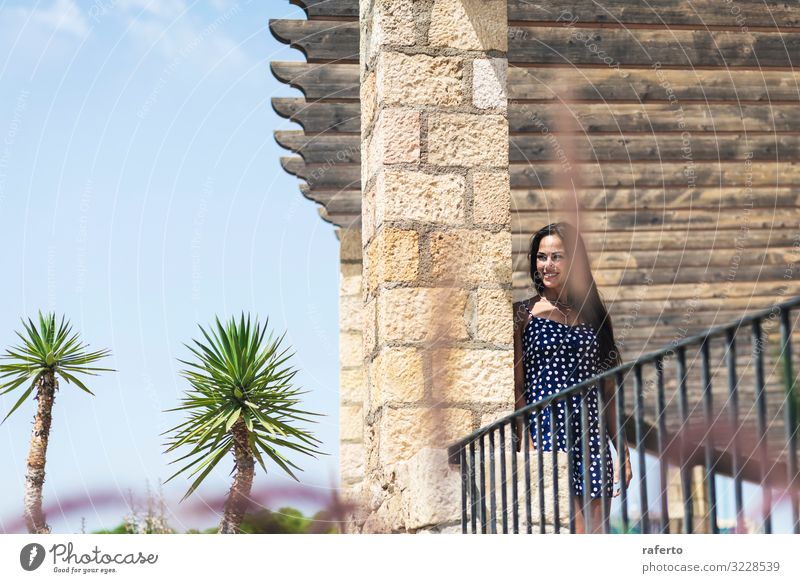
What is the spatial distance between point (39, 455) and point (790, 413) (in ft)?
12.2

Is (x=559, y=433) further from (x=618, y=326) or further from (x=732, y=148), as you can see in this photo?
(x=618, y=326)

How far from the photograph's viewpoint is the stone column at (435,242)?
4113 millimetres

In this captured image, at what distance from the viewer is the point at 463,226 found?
4.23 metres

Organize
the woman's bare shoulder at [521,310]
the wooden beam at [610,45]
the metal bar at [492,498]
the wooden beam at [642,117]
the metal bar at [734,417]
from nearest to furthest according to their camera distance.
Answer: the metal bar at [734,417], the metal bar at [492,498], the woman's bare shoulder at [521,310], the wooden beam at [610,45], the wooden beam at [642,117]

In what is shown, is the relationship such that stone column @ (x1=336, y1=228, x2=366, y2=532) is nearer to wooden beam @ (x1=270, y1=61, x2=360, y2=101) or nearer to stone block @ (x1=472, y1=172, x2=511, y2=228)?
wooden beam @ (x1=270, y1=61, x2=360, y2=101)

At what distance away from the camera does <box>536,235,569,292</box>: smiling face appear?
424 cm

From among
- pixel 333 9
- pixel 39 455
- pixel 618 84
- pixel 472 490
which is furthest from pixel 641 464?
pixel 618 84

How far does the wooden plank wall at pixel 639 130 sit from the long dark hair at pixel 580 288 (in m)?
2.16

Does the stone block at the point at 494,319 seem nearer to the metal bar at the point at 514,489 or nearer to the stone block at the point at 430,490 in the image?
the stone block at the point at 430,490

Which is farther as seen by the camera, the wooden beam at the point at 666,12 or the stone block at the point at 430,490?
the wooden beam at the point at 666,12

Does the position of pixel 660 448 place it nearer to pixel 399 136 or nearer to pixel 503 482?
pixel 503 482

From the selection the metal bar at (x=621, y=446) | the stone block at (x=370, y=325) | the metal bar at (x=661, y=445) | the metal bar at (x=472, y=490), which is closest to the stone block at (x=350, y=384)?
the stone block at (x=370, y=325)

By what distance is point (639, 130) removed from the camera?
288 inches
